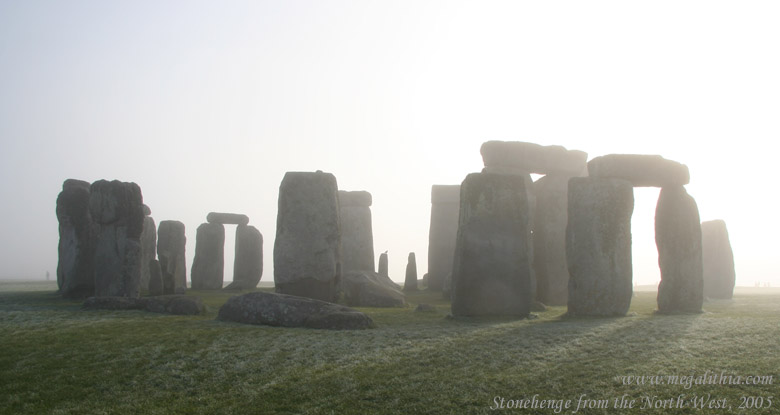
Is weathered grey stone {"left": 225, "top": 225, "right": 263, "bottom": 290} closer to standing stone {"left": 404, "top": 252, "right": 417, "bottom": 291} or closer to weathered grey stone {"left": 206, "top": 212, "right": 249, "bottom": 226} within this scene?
weathered grey stone {"left": 206, "top": 212, "right": 249, "bottom": 226}

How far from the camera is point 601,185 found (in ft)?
44.6

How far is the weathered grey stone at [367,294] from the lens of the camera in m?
16.4

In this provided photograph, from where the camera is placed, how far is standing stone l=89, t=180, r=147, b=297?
15695 mm

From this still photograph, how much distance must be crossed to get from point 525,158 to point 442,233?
654 centimetres

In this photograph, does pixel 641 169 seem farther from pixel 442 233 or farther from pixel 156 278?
pixel 156 278

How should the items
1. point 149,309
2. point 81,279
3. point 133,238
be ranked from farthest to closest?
point 81,279 → point 133,238 → point 149,309

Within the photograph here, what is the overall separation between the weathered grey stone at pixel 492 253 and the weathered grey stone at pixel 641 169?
7.24 feet

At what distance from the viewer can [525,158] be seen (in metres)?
19.4

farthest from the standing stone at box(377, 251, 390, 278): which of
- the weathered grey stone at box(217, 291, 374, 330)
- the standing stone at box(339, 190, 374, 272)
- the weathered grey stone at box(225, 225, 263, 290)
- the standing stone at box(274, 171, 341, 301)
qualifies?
the weathered grey stone at box(217, 291, 374, 330)

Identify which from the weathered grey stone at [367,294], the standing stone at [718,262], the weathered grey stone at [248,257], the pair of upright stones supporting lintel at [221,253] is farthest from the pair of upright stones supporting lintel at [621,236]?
the weathered grey stone at [248,257]

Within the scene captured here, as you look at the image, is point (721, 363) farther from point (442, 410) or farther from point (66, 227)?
point (66, 227)

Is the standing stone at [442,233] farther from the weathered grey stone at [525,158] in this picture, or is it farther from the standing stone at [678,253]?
the standing stone at [678,253]

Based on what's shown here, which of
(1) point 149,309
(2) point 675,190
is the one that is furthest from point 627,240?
(1) point 149,309

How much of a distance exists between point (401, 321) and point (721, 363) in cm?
594
